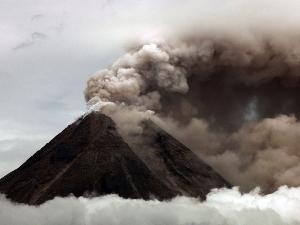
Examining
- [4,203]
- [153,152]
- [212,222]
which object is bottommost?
[4,203]

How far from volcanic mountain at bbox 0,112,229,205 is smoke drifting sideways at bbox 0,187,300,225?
8.58 feet

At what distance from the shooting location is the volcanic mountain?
14988cm

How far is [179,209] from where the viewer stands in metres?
157

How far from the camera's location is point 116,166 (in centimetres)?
15138

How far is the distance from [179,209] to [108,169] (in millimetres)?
19045

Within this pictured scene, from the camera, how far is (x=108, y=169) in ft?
495

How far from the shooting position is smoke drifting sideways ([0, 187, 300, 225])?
15400 centimetres

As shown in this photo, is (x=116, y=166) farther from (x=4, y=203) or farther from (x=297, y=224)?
(x=297, y=224)

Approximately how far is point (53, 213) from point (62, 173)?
41.8 ft

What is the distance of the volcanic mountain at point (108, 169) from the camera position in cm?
14988

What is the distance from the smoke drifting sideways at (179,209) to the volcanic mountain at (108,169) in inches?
103

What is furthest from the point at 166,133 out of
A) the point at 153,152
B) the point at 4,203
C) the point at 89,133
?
the point at 4,203

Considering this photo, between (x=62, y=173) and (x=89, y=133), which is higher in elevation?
(x=89, y=133)

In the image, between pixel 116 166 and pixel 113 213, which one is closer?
pixel 116 166
